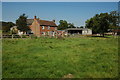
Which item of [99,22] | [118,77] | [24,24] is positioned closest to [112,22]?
[99,22]

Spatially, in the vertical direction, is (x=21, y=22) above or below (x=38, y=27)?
above

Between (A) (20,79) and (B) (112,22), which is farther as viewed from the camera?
(B) (112,22)

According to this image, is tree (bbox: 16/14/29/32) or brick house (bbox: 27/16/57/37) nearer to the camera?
tree (bbox: 16/14/29/32)

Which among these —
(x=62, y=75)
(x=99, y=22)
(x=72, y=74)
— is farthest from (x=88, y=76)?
(x=99, y=22)

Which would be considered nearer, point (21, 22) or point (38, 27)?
point (21, 22)

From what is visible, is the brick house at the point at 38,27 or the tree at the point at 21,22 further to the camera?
the brick house at the point at 38,27

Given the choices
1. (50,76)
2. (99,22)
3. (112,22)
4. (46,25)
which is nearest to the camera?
(50,76)

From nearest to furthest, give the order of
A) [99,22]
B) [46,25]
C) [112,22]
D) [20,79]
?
[20,79]
[99,22]
[112,22]
[46,25]

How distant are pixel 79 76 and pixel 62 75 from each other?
556 millimetres

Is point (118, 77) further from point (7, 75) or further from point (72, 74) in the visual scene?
point (7, 75)

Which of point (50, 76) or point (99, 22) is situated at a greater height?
point (99, 22)

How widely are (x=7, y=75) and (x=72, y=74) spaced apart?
85.1 inches

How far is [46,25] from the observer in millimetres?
43219

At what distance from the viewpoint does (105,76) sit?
3693 millimetres
